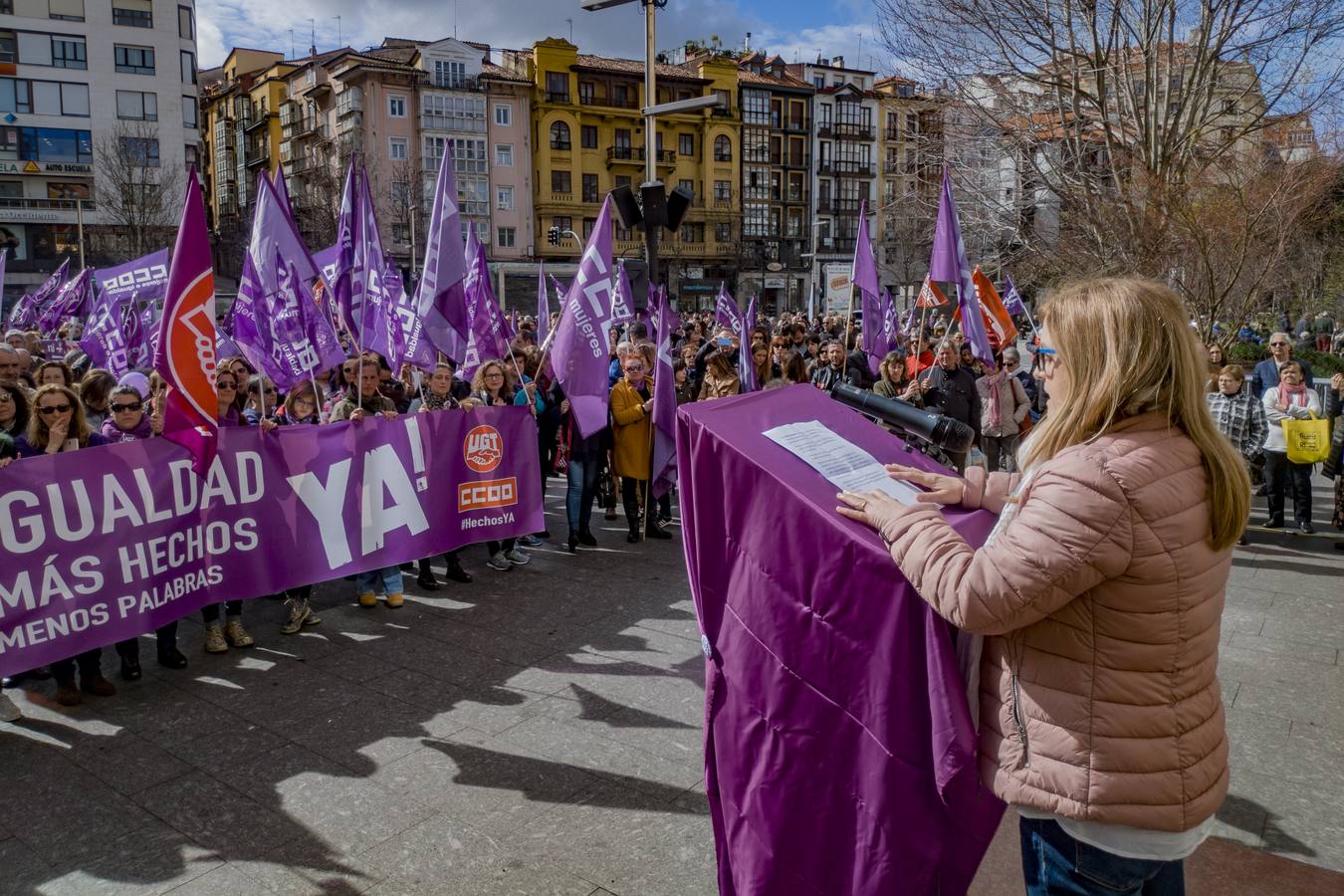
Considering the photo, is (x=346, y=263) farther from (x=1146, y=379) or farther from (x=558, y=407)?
(x=1146, y=379)

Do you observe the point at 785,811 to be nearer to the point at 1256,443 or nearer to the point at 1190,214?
the point at 1256,443

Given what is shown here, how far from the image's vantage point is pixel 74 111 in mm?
57750

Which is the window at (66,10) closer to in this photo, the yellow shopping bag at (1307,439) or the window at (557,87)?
the window at (557,87)

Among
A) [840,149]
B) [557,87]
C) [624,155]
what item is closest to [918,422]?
[557,87]

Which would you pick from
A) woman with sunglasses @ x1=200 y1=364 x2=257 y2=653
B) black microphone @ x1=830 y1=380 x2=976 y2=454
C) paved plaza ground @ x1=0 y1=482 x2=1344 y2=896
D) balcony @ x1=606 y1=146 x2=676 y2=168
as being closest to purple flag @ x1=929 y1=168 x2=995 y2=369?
paved plaza ground @ x1=0 y1=482 x2=1344 y2=896

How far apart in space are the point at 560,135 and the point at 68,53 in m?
28.8

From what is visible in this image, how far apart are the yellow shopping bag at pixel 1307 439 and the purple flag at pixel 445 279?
7.76 metres

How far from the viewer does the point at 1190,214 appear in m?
13.6

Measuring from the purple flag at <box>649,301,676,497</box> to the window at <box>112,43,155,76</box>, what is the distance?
62398 mm

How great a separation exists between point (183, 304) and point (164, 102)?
209 feet

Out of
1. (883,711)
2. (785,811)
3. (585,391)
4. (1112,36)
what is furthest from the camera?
(1112,36)

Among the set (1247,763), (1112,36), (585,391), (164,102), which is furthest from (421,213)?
(1247,763)

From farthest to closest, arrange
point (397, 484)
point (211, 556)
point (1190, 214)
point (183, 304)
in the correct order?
point (1190, 214), point (397, 484), point (211, 556), point (183, 304)

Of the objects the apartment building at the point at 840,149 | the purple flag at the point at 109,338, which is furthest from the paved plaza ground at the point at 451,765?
the apartment building at the point at 840,149
